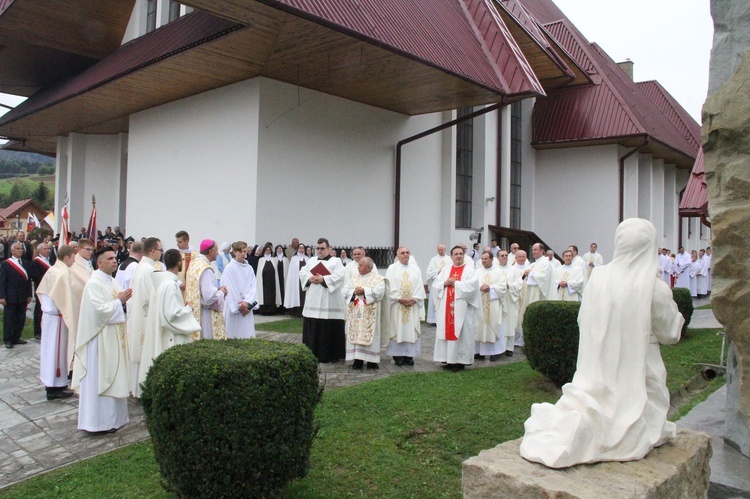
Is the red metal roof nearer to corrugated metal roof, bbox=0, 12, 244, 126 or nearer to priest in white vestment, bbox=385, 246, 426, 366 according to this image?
priest in white vestment, bbox=385, 246, 426, 366

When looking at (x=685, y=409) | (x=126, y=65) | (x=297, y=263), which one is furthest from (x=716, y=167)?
(x=126, y=65)

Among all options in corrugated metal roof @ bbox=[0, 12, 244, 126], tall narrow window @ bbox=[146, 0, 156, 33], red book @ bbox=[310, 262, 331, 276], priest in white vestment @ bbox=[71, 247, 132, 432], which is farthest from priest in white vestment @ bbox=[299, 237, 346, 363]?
tall narrow window @ bbox=[146, 0, 156, 33]

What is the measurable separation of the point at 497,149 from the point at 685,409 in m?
16.4

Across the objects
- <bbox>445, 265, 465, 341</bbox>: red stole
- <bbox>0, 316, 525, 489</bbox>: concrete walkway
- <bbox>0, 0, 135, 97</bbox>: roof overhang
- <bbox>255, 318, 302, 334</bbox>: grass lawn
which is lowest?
<bbox>0, 316, 525, 489</bbox>: concrete walkway

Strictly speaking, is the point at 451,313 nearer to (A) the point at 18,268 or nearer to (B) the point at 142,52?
(A) the point at 18,268

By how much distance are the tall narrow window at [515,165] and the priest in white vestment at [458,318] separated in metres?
15.3

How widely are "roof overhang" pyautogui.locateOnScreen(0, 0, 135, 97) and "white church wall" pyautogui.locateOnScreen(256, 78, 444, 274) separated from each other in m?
6.57

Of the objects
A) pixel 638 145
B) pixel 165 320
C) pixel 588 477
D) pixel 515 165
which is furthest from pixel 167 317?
pixel 638 145

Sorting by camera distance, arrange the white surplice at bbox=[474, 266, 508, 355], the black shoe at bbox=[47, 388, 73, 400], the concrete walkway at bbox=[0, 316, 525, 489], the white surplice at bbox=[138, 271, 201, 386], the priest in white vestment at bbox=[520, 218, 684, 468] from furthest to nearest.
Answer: the white surplice at bbox=[474, 266, 508, 355]
the black shoe at bbox=[47, 388, 73, 400]
the white surplice at bbox=[138, 271, 201, 386]
the concrete walkway at bbox=[0, 316, 525, 489]
the priest in white vestment at bbox=[520, 218, 684, 468]

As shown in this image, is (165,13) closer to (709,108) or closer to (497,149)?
(497,149)

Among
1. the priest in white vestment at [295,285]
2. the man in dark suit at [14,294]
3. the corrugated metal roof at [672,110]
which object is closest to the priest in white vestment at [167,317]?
the man in dark suit at [14,294]

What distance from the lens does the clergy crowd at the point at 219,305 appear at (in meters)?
6.04

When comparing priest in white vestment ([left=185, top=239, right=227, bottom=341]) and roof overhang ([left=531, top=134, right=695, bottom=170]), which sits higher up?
roof overhang ([left=531, top=134, right=695, bottom=170])

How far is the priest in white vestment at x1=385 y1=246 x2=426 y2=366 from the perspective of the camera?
9.48m
